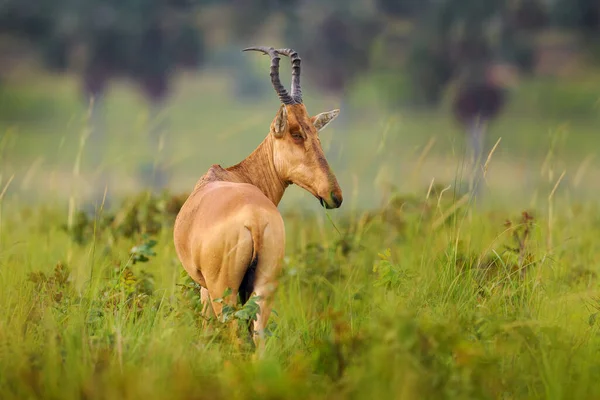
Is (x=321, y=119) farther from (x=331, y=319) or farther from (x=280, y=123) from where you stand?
(x=331, y=319)

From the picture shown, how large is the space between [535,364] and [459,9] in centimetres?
2414

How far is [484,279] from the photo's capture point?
6.16 m

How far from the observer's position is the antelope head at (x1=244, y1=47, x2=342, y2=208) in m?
5.94

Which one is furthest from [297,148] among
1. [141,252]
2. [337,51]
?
[337,51]

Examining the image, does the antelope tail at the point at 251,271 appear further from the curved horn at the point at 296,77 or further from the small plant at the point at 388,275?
the curved horn at the point at 296,77

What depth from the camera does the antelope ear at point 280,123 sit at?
6035mm

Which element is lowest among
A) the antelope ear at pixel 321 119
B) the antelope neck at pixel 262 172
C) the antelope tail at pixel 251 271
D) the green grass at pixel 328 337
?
the green grass at pixel 328 337

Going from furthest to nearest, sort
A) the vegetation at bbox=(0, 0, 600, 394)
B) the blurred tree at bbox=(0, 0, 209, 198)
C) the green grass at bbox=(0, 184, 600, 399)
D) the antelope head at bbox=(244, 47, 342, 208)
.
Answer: the blurred tree at bbox=(0, 0, 209, 198), the antelope head at bbox=(244, 47, 342, 208), the vegetation at bbox=(0, 0, 600, 394), the green grass at bbox=(0, 184, 600, 399)

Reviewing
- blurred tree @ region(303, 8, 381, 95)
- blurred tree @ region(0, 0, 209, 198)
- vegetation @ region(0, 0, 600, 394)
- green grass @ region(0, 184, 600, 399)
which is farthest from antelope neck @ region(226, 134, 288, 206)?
blurred tree @ region(0, 0, 209, 198)

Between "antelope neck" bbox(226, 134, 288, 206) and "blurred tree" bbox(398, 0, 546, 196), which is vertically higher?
"blurred tree" bbox(398, 0, 546, 196)

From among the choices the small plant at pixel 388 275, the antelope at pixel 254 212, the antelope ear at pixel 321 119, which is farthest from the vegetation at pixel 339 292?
the antelope ear at pixel 321 119

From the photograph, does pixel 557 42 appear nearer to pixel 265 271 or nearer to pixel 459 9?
pixel 459 9

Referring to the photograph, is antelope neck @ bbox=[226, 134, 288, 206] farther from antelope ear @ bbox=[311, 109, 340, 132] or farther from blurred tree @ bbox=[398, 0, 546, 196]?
blurred tree @ bbox=[398, 0, 546, 196]

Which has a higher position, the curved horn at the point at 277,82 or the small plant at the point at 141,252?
the curved horn at the point at 277,82
